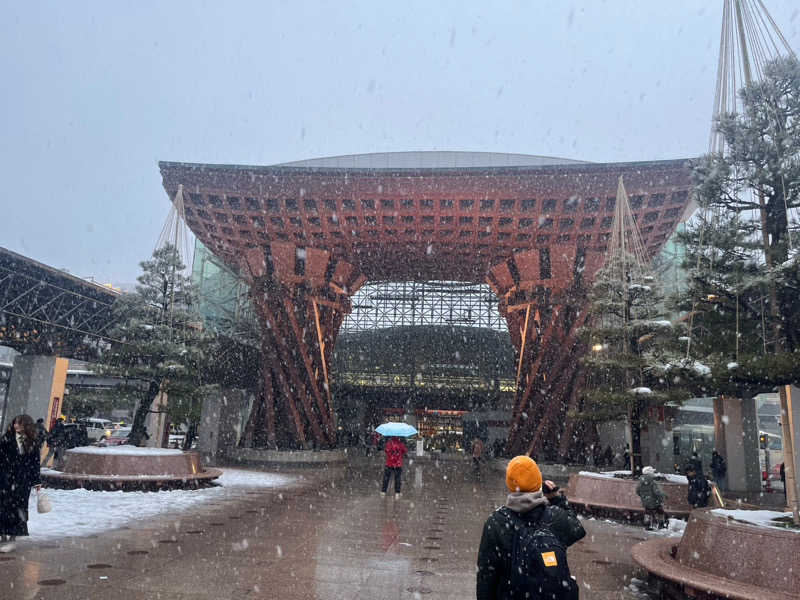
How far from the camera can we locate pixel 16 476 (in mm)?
5906

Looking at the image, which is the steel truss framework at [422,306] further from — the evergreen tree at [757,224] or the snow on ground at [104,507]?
the evergreen tree at [757,224]

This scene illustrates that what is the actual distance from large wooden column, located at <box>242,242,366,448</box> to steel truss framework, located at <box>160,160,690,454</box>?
5cm

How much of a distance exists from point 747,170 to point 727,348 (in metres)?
4.87

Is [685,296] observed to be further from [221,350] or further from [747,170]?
[221,350]

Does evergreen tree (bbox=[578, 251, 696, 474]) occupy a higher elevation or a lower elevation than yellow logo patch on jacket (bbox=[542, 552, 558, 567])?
higher

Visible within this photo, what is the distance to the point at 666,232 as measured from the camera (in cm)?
2025

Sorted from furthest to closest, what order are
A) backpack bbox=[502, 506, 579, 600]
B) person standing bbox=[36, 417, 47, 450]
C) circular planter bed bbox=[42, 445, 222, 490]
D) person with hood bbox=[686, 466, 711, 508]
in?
circular planter bed bbox=[42, 445, 222, 490]
person with hood bbox=[686, 466, 711, 508]
person standing bbox=[36, 417, 47, 450]
backpack bbox=[502, 506, 579, 600]

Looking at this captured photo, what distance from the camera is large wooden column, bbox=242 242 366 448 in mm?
21328

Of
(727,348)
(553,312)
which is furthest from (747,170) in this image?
(553,312)

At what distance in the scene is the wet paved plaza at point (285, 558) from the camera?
4648 millimetres

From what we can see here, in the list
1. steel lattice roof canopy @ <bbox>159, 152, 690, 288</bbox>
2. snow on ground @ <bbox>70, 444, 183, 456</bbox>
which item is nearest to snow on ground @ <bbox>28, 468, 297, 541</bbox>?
snow on ground @ <bbox>70, 444, 183, 456</bbox>

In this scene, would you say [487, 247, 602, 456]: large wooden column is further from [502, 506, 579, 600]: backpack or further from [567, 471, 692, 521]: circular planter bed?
[502, 506, 579, 600]: backpack

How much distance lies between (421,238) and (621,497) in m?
13.4

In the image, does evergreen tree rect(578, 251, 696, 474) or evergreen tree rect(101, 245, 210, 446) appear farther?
evergreen tree rect(101, 245, 210, 446)
